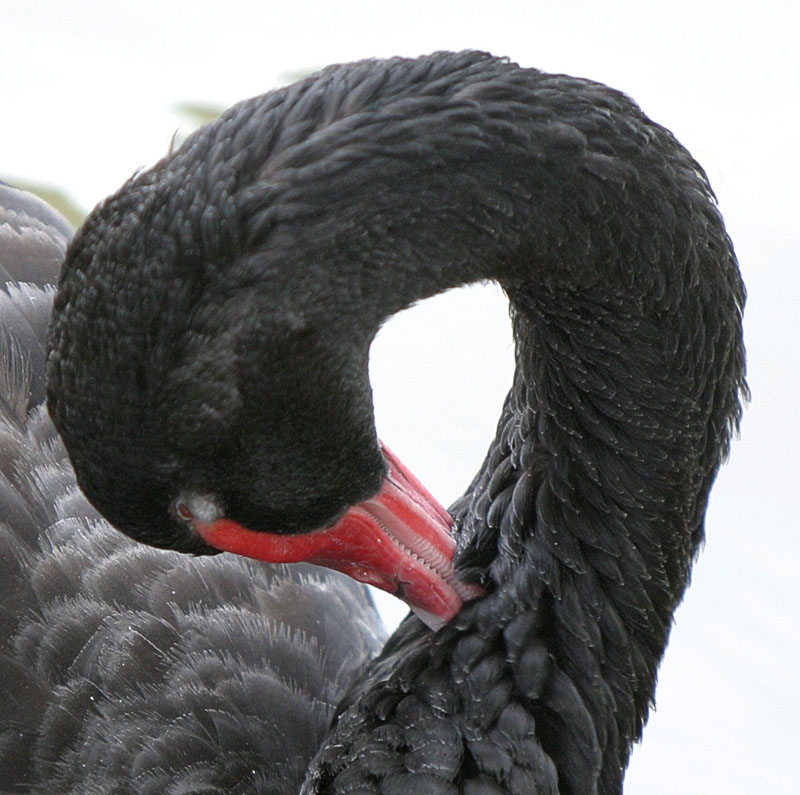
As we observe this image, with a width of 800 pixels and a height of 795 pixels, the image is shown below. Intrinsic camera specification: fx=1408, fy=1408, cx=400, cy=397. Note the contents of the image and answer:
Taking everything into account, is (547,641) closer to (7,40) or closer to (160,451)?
(160,451)

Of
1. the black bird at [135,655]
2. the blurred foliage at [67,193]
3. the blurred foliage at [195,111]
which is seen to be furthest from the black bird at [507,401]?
the blurred foliage at [195,111]

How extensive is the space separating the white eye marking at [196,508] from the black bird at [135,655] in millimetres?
762

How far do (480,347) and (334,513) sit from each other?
2804 mm

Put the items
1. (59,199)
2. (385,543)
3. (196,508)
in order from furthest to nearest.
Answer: (59,199) → (385,543) → (196,508)

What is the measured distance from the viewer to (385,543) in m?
2.24

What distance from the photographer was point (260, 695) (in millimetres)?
2727

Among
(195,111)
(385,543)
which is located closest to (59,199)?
(195,111)

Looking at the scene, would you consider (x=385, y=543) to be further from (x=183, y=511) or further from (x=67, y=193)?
(x=67, y=193)

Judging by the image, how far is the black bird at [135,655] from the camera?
8.74 feet

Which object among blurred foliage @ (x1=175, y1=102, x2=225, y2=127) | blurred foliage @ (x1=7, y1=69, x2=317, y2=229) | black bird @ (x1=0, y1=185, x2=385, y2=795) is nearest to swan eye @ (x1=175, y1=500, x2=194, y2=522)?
black bird @ (x1=0, y1=185, x2=385, y2=795)

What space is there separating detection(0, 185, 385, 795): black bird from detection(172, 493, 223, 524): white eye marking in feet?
2.50

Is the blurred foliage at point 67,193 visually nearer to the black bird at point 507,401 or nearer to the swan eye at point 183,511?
the black bird at point 507,401

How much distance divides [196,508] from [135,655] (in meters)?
0.83

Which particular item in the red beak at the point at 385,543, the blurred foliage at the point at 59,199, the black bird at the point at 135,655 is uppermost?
the red beak at the point at 385,543
